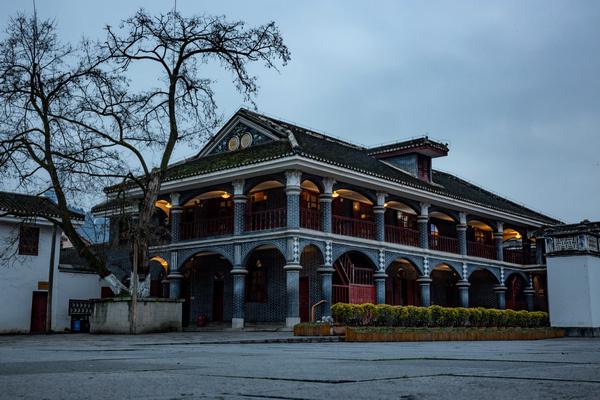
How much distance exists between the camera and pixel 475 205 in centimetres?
3216

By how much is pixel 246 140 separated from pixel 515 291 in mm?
18748

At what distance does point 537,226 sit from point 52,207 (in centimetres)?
2618

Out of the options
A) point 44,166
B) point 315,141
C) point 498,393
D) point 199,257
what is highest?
point 315,141

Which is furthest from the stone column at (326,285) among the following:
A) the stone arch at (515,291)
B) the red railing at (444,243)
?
the stone arch at (515,291)

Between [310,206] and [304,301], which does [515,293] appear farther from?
[310,206]

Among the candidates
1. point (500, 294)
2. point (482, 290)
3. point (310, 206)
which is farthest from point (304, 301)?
point (482, 290)

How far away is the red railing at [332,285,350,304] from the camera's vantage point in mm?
25922

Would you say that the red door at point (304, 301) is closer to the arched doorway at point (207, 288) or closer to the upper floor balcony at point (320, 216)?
the upper floor balcony at point (320, 216)

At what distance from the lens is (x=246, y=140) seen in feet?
94.4

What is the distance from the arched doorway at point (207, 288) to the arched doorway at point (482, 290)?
47.4ft

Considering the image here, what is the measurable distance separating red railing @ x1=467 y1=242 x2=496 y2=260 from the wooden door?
12.8 meters

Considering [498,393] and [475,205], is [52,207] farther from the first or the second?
[498,393]

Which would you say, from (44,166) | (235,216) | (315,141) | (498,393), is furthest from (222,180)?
(498,393)

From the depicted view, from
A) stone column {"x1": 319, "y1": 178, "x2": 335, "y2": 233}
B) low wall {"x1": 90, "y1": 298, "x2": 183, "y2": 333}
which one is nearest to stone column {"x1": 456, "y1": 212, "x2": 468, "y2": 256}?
stone column {"x1": 319, "y1": 178, "x2": 335, "y2": 233}
